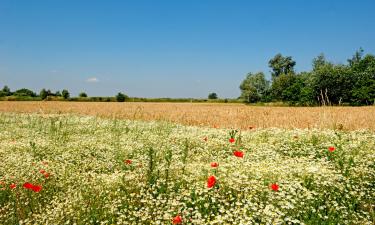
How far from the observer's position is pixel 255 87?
9556cm

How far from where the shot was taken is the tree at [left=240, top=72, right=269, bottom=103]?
3661 inches

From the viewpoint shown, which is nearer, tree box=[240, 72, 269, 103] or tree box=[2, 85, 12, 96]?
tree box=[2, 85, 12, 96]

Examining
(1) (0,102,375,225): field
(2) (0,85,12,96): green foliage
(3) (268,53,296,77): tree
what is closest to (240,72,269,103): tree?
(3) (268,53,296,77): tree

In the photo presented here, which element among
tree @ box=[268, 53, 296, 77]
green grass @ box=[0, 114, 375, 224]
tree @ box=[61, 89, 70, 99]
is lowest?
green grass @ box=[0, 114, 375, 224]

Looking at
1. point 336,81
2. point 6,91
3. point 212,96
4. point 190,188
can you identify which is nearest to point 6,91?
point 6,91

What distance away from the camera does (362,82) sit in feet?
180

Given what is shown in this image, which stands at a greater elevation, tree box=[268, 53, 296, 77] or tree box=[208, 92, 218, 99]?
tree box=[268, 53, 296, 77]

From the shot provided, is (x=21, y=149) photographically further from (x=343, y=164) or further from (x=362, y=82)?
(x=362, y=82)

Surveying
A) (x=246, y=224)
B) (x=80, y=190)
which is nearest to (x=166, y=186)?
(x=80, y=190)

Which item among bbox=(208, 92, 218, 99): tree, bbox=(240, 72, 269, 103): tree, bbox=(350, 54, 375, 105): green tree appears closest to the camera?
bbox=(350, 54, 375, 105): green tree

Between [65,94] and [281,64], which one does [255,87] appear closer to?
[281,64]

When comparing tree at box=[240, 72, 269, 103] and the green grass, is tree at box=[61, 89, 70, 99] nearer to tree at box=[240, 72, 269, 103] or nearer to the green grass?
tree at box=[240, 72, 269, 103]

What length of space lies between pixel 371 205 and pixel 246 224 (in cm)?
222

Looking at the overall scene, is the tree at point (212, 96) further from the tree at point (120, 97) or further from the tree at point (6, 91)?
the tree at point (6, 91)
